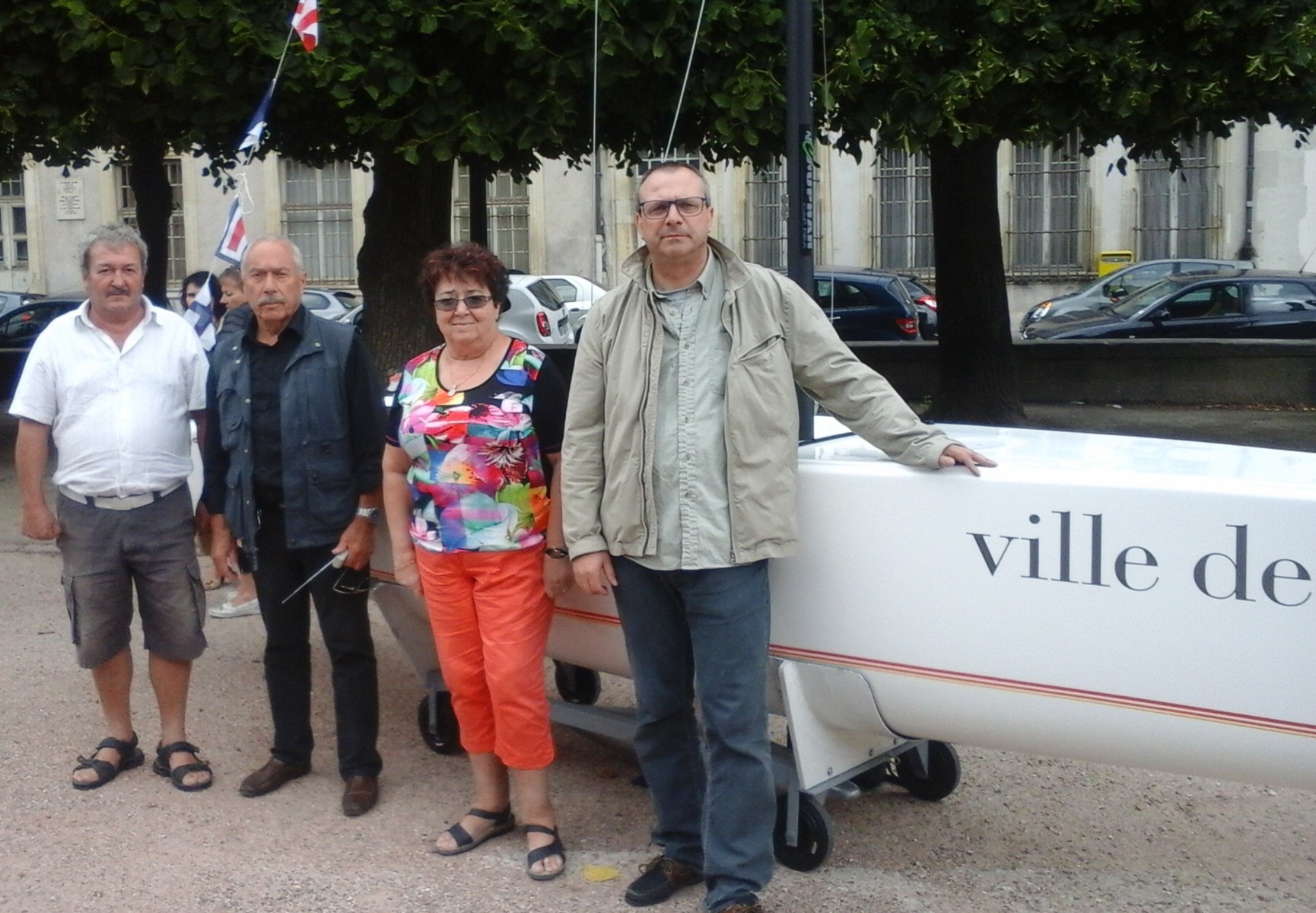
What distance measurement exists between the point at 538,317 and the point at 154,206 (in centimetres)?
486

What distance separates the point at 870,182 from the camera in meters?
30.2

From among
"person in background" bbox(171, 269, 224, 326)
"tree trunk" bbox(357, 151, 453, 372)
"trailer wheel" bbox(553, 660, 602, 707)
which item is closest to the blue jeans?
"trailer wheel" bbox(553, 660, 602, 707)

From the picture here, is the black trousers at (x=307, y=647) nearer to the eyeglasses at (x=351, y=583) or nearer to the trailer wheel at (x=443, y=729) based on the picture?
the eyeglasses at (x=351, y=583)

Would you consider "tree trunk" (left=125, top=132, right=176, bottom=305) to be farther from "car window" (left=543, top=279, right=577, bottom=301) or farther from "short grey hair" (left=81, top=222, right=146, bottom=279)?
"short grey hair" (left=81, top=222, right=146, bottom=279)

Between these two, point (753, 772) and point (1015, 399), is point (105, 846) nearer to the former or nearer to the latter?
point (753, 772)

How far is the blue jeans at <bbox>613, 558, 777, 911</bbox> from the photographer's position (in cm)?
359

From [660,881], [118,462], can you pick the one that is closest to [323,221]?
[118,462]

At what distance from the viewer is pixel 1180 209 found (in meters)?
28.9

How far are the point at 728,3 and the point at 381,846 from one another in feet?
19.3

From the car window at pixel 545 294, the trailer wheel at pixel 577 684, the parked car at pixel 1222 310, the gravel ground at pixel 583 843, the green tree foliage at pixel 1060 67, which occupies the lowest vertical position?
the gravel ground at pixel 583 843

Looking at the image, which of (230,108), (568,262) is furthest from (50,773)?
(568,262)

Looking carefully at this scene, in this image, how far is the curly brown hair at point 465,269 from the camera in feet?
13.1

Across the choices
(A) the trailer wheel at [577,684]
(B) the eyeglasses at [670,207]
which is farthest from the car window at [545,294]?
(B) the eyeglasses at [670,207]

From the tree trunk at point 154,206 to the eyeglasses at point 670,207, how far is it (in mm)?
12761
